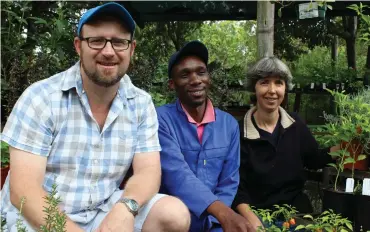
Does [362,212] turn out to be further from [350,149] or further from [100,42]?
[100,42]

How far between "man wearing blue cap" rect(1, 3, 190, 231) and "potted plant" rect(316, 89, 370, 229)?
956mm

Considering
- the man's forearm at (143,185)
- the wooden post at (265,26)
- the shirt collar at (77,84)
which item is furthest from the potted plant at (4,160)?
the wooden post at (265,26)

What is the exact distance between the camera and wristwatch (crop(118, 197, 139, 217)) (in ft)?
7.13

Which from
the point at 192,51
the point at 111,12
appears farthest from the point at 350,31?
the point at 111,12

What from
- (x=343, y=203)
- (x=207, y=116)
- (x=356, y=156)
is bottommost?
(x=343, y=203)

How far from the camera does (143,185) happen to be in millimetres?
2289

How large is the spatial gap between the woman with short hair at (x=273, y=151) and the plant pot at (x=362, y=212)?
0.40m

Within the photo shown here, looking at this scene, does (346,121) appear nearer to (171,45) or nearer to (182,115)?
(182,115)

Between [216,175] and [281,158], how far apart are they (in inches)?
18.2

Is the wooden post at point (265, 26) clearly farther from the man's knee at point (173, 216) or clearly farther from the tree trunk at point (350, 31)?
the tree trunk at point (350, 31)

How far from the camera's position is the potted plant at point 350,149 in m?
2.67

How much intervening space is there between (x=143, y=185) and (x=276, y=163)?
102cm

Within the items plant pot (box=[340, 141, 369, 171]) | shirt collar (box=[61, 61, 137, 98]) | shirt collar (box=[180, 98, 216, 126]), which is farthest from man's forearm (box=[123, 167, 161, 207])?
plant pot (box=[340, 141, 369, 171])

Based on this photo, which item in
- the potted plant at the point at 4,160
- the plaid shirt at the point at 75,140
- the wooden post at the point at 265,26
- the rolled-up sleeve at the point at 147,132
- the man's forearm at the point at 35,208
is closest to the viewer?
the man's forearm at the point at 35,208
